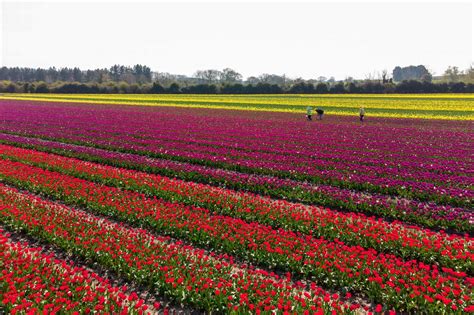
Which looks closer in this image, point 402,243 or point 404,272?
point 404,272

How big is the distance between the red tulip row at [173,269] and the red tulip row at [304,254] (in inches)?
18.5

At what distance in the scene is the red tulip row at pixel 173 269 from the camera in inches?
245

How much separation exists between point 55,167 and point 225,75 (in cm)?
17305

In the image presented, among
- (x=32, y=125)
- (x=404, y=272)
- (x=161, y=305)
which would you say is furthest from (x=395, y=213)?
(x=32, y=125)

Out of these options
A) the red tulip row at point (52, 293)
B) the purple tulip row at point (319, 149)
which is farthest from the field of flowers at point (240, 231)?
the purple tulip row at point (319, 149)

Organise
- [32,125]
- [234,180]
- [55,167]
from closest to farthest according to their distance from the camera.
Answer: [234,180] → [55,167] → [32,125]

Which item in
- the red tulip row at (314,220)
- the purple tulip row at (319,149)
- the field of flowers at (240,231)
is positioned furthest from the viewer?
the purple tulip row at (319,149)

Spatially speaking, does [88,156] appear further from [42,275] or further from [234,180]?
[42,275]

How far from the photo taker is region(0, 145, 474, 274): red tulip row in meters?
8.35

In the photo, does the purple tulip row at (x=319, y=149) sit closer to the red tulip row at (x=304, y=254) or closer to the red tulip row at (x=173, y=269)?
the red tulip row at (x=304, y=254)

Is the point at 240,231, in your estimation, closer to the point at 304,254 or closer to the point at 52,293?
the point at 304,254

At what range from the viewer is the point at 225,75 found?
601ft

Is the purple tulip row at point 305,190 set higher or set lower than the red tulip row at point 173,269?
higher

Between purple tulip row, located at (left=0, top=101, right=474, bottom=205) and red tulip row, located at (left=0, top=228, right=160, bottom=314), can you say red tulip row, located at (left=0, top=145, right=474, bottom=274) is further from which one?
red tulip row, located at (left=0, top=228, right=160, bottom=314)
